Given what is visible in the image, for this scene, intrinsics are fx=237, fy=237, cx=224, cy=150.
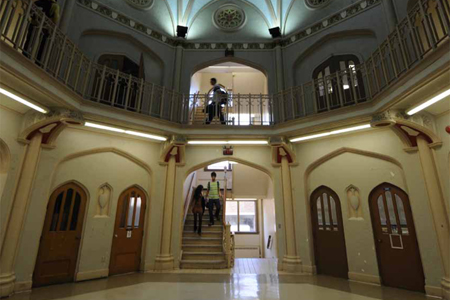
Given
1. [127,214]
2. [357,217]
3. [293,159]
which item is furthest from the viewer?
[293,159]

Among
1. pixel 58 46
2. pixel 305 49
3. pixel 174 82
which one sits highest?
pixel 305 49

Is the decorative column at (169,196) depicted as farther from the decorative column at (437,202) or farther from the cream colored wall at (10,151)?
the decorative column at (437,202)

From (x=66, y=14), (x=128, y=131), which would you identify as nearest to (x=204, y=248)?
(x=128, y=131)

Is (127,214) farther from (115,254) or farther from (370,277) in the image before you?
(370,277)

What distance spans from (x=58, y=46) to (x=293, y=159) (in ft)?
20.2

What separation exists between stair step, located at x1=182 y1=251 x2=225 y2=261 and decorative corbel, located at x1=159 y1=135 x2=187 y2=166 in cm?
271

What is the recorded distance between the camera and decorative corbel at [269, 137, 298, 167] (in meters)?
6.58

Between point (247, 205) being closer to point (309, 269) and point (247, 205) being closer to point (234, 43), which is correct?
point (309, 269)

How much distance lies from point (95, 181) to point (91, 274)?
217 cm

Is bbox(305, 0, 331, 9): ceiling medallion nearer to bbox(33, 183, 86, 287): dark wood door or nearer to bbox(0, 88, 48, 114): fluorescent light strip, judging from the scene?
bbox(0, 88, 48, 114): fluorescent light strip

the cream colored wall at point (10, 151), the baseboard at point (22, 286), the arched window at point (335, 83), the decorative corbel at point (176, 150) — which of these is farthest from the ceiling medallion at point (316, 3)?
the baseboard at point (22, 286)

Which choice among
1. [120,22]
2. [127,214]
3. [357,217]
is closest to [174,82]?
[120,22]

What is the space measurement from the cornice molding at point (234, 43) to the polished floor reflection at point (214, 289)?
288 inches

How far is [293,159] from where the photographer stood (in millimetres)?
6852
